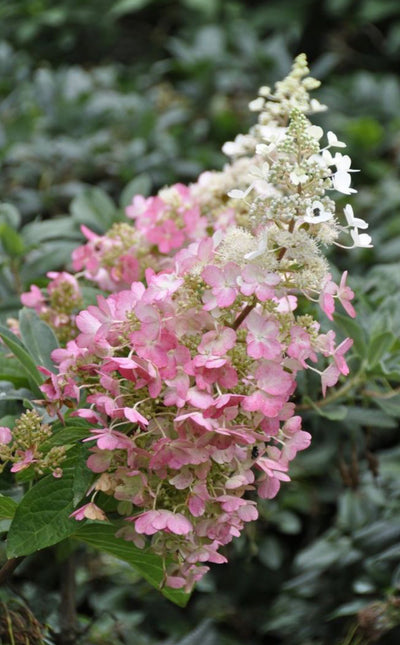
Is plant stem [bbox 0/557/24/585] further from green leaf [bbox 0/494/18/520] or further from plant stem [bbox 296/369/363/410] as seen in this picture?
plant stem [bbox 296/369/363/410]

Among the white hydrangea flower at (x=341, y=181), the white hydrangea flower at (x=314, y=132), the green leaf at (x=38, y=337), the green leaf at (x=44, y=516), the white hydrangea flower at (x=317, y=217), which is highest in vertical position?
the white hydrangea flower at (x=314, y=132)

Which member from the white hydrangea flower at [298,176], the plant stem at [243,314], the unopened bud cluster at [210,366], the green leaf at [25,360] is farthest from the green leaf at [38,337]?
the white hydrangea flower at [298,176]

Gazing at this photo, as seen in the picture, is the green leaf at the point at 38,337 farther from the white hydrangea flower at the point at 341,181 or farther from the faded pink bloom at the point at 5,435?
the white hydrangea flower at the point at 341,181

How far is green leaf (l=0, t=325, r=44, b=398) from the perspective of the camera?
107cm

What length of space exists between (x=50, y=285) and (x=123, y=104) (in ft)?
3.93

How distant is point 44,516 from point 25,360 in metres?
0.21

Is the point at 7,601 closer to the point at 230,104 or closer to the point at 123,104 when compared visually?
the point at 123,104

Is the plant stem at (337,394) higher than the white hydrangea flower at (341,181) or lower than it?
lower

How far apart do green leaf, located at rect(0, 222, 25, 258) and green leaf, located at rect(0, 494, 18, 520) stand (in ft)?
2.04

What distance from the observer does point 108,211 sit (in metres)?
1.69

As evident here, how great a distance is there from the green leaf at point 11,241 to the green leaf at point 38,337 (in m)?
0.38

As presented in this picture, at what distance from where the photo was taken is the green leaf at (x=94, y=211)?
1671 mm

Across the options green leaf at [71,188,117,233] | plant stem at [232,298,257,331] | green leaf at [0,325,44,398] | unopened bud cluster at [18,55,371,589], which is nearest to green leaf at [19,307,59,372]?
green leaf at [0,325,44,398]

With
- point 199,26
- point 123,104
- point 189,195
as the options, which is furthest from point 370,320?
point 199,26
